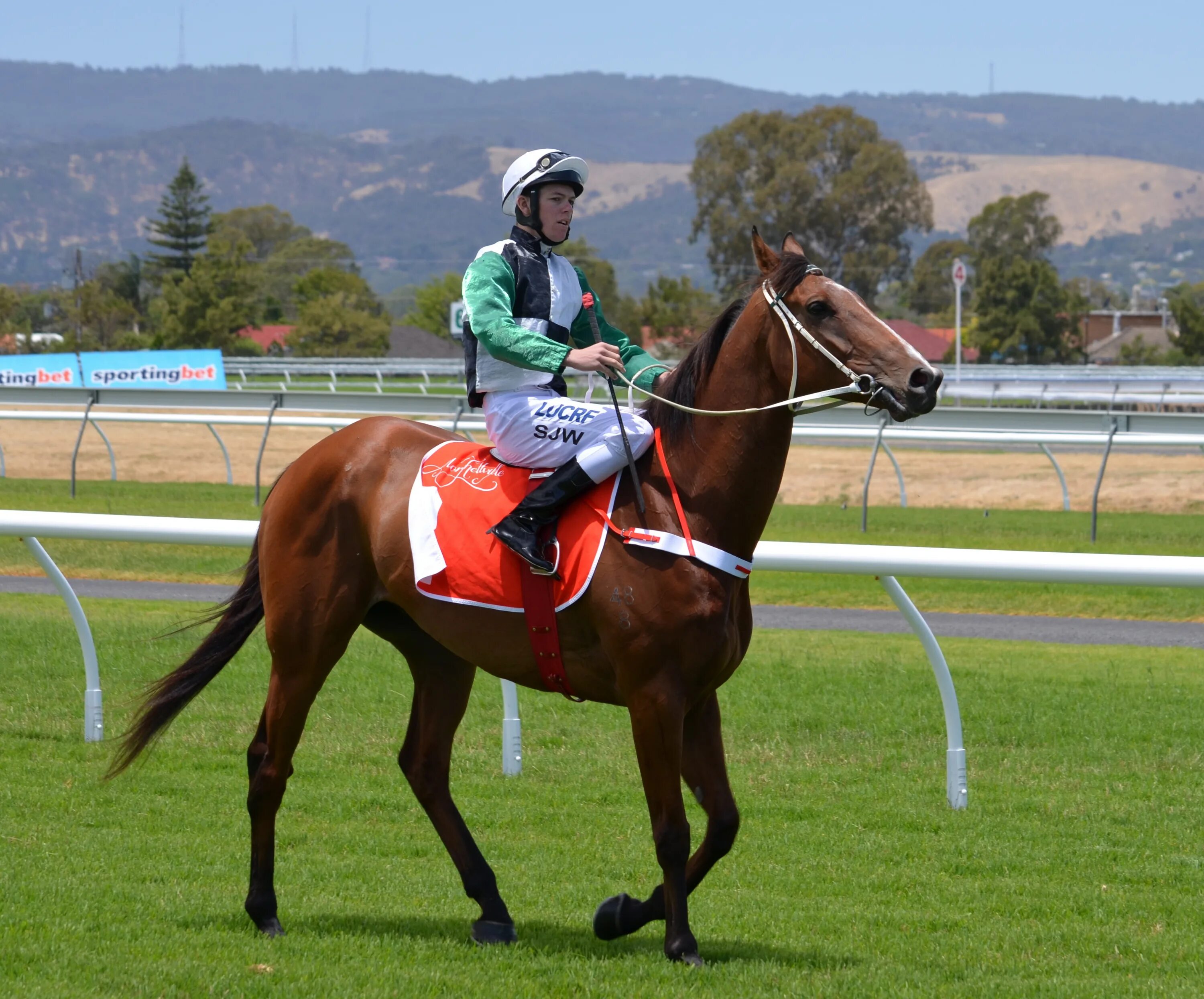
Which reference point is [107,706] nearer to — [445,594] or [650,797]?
[445,594]

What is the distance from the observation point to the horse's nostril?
3.65 m

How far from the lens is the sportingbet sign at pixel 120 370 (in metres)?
33.8

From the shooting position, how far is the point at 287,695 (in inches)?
182

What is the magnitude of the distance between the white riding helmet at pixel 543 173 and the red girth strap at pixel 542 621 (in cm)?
111

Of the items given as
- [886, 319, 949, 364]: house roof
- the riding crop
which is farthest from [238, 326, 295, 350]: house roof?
the riding crop

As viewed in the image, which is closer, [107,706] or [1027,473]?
[107,706]

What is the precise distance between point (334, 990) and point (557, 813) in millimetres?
1943

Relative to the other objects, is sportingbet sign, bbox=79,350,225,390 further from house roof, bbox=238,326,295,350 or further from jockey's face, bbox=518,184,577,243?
jockey's face, bbox=518,184,577,243

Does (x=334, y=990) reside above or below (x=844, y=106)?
below

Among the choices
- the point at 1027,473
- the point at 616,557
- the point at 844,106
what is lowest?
the point at 1027,473

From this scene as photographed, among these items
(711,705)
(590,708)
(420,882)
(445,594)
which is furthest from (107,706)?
(711,705)

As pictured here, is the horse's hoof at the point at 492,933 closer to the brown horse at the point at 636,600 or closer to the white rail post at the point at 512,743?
the brown horse at the point at 636,600

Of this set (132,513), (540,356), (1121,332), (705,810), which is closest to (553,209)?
(540,356)

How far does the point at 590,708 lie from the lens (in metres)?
7.34
